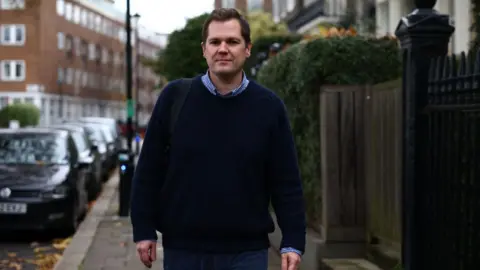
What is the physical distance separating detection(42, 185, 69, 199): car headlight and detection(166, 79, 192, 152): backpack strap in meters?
8.21

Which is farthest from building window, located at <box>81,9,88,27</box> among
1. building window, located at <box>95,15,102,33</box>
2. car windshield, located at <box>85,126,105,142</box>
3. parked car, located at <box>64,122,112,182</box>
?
car windshield, located at <box>85,126,105,142</box>

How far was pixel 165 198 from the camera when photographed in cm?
362

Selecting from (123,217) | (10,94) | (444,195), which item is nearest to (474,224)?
(444,195)

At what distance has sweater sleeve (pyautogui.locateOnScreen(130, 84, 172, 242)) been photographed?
11.9 feet

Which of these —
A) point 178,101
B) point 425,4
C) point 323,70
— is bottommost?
point 178,101

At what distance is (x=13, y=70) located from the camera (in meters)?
69.1

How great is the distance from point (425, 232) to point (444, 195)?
0.47m

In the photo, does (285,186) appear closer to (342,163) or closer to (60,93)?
(342,163)

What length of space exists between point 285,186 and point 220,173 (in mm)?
328

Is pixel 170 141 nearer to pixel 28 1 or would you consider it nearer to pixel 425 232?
pixel 425 232

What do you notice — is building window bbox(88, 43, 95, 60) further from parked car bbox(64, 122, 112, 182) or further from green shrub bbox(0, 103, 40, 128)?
parked car bbox(64, 122, 112, 182)

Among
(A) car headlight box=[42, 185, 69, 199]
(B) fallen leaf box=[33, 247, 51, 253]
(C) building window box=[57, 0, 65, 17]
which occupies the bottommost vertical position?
(B) fallen leaf box=[33, 247, 51, 253]

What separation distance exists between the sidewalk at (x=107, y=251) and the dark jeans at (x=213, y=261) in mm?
4618

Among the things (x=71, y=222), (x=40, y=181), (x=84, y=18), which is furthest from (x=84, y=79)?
→ (x=40, y=181)
